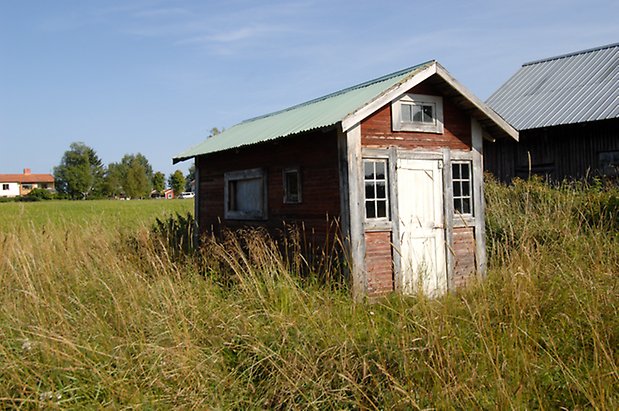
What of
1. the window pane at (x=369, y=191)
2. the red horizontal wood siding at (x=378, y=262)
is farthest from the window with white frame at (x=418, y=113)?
the red horizontal wood siding at (x=378, y=262)

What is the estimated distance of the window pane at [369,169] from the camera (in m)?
8.21

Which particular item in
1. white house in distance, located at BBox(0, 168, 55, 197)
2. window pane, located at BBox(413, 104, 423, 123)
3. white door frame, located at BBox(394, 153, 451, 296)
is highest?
white house in distance, located at BBox(0, 168, 55, 197)

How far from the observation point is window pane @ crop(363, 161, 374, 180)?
8.21m

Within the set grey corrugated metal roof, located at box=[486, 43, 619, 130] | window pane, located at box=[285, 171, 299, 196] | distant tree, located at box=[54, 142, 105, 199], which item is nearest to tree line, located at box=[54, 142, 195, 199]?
distant tree, located at box=[54, 142, 105, 199]

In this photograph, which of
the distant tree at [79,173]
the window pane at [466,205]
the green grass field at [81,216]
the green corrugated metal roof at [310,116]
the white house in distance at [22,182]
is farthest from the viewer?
the white house in distance at [22,182]

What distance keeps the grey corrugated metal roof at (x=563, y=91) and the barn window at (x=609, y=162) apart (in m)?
1.20

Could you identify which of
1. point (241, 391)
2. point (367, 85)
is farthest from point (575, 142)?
point (241, 391)

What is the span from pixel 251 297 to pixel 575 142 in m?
13.8

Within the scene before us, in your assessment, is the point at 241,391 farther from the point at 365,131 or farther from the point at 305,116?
the point at 305,116

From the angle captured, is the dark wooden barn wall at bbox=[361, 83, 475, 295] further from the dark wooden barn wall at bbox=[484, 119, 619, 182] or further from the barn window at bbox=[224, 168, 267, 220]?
the dark wooden barn wall at bbox=[484, 119, 619, 182]

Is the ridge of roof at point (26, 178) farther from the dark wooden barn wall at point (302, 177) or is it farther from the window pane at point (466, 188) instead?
the window pane at point (466, 188)

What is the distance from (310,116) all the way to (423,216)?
2551 mm

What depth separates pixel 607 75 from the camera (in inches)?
693

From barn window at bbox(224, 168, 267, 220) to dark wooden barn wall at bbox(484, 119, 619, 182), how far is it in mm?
8772
